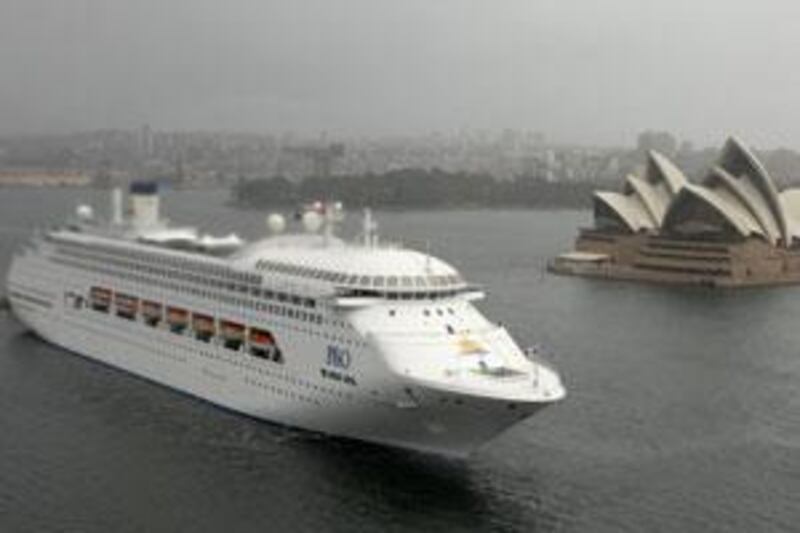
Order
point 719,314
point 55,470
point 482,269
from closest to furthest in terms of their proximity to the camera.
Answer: point 55,470 < point 719,314 < point 482,269

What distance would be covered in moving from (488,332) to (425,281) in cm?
135

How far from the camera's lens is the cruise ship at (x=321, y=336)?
62.7ft

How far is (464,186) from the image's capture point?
4793 inches

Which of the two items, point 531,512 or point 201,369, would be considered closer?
point 531,512

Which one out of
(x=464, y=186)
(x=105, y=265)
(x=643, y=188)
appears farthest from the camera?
(x=464, y=186)

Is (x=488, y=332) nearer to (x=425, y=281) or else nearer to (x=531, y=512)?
(x=425, y=281)

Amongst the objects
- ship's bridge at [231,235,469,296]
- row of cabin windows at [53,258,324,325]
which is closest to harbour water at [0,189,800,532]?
row of cabin windows at [53,258,324,325]

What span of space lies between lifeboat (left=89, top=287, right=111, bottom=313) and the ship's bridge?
5.64 metres

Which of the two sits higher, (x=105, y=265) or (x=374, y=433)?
(x=105, y=265)

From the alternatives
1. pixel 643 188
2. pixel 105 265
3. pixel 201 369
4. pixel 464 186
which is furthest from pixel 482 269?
pixel 464 186

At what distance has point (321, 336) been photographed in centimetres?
2056

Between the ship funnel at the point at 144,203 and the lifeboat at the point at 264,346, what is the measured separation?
8738 mm

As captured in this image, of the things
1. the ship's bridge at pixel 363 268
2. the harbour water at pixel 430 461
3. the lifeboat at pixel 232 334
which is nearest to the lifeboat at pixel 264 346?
the lifeboat at pixel 232 334

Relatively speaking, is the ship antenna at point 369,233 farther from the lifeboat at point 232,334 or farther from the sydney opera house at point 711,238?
the sydney opera house at point 711,238
